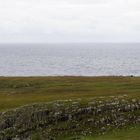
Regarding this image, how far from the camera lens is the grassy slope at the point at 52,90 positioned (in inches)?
2621

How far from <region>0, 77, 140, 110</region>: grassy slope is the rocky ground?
16.1 ft

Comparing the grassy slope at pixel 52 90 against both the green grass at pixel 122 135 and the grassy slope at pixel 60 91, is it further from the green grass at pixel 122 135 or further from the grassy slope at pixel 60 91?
the green grass at pixel 122 135

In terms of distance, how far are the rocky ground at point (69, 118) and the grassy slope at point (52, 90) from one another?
4914mm

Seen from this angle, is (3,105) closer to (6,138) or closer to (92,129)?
(6,138)

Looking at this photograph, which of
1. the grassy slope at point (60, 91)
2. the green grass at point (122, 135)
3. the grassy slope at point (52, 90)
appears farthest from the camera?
the grassy slope at point (52, 90)

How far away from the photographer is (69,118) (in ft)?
173

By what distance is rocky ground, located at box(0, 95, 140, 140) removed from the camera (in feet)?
162

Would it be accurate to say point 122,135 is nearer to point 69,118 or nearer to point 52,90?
point 69,118

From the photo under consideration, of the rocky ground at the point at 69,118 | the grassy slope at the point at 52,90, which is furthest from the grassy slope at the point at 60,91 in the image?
the rocky ground at the point at 69,118

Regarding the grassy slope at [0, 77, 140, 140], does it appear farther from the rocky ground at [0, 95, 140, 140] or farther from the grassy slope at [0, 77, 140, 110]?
the rocky ground at [0, 95, 140, 140]

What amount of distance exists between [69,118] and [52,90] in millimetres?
28149

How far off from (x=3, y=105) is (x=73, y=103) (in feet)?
52.3

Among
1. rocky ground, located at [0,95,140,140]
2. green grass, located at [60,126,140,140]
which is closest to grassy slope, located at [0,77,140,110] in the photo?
rocky ground, located at [0,95,140,140]

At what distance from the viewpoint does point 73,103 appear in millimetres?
54531
